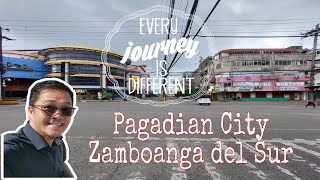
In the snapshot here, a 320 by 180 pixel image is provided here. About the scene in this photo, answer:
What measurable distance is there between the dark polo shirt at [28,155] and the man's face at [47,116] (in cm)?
5

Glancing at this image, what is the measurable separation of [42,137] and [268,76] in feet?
202

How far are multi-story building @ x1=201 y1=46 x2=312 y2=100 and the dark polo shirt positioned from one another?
57763 millimetres

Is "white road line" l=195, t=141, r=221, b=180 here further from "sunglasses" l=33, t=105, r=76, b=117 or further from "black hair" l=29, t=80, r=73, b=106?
"black hair" l=29, t=80, r=73, b=106

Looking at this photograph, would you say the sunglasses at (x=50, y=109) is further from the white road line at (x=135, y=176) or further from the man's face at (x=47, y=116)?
the white road line at (x=135, y=176)

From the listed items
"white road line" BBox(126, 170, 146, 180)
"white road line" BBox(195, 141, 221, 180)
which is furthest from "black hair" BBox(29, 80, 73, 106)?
"white road line" BBox(195, 141, 221, 180)

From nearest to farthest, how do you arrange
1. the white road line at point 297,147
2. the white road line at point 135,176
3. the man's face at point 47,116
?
the man's face at point 47,116 < the white road line at point 135,176 < the white road line at point 297,147

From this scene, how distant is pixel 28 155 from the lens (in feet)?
5.50

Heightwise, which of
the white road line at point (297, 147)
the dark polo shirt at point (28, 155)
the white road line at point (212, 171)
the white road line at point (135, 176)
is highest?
the dark polo shirt at point (28, 155)

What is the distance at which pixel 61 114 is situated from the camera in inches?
74.7

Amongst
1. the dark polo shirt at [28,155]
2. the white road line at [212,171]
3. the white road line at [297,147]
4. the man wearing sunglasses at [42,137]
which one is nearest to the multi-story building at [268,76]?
the white road line at [297,147]

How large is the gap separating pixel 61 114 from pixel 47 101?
13 centimetres

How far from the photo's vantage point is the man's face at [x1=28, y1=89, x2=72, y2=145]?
1823mm

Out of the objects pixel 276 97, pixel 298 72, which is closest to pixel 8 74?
pixel 276 97

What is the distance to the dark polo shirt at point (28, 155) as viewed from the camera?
1658 mm
